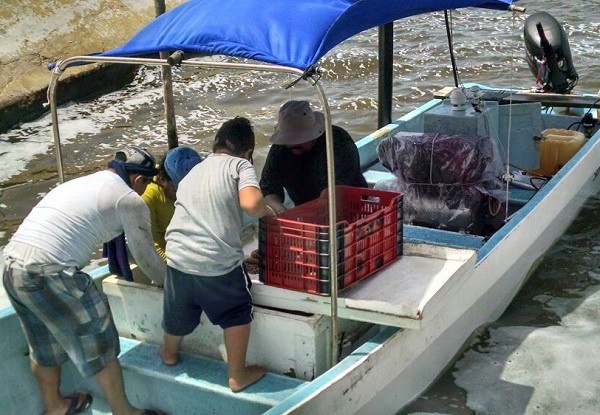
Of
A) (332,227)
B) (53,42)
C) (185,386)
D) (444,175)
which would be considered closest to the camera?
(332,227)

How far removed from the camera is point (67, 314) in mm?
3980

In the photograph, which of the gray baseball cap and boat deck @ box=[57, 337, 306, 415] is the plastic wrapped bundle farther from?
boat deck @ box=[57, 337, 306, 415]

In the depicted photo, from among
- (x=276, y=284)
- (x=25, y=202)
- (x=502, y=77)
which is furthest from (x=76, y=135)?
(x=276, y=284)

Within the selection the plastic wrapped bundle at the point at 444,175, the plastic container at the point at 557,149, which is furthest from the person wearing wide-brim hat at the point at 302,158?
the plastic container at the point at 557,149

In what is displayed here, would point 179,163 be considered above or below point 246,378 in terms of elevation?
above

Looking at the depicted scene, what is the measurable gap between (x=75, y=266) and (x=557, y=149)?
15.3 feet

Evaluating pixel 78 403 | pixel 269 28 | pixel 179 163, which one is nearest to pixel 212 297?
pixel 179 163

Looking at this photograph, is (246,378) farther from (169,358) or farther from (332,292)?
(332,292)

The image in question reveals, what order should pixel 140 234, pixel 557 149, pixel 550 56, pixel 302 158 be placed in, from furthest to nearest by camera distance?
pixel 550 56 → pixel 557 149 → pixel 302 158 → pixel 140 234

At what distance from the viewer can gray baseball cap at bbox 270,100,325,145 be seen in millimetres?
4977

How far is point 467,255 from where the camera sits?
15.3ft

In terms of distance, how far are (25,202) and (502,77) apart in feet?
27.3

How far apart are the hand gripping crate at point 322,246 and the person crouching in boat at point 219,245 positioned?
0.55 ft

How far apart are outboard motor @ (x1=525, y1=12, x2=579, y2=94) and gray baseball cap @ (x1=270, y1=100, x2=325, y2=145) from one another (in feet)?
14.7
